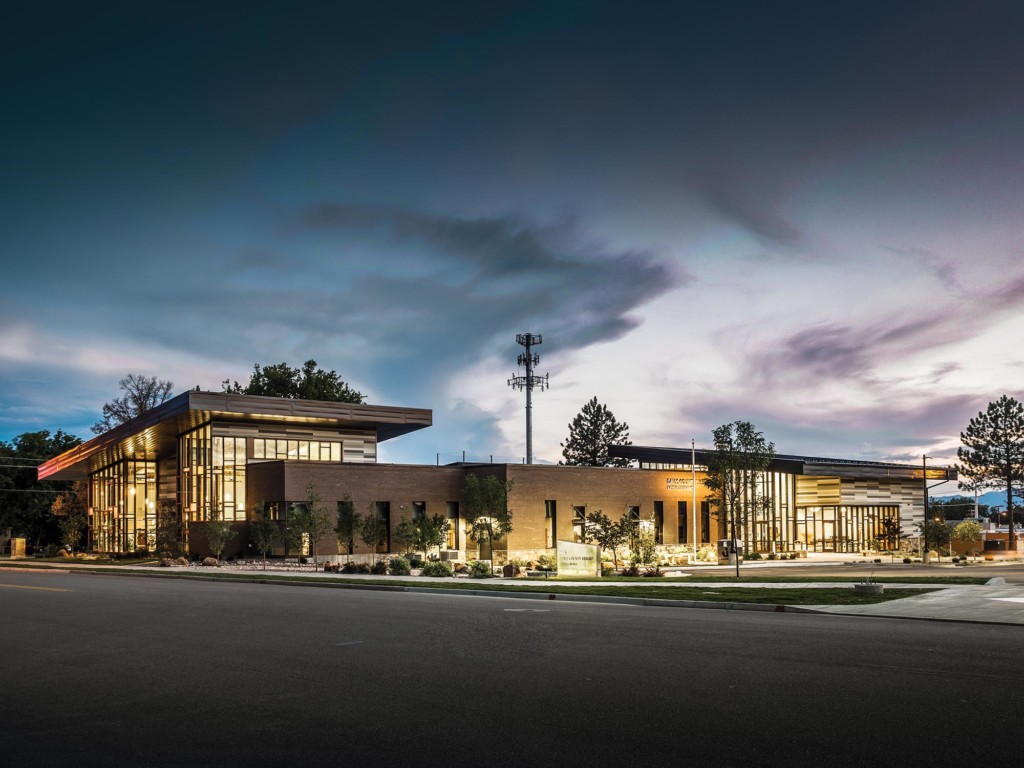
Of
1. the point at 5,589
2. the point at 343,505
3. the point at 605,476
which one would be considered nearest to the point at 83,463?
the point at 343,505

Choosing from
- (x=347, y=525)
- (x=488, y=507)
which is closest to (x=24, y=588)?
(x=347, y=525)

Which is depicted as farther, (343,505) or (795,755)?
(343,505)

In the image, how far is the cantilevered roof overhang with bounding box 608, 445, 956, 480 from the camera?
6288 cm

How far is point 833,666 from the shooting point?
36.1 feet

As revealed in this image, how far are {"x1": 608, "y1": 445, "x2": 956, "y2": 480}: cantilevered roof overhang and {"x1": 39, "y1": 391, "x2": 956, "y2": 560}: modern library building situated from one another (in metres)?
0.11

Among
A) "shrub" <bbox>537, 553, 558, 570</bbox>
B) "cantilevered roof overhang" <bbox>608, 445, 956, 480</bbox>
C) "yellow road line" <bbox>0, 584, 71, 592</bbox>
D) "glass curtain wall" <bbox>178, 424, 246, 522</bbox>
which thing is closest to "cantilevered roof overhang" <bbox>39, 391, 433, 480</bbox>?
"glass curtain wall" <bbox>178, 424, 246, 522</bbox>

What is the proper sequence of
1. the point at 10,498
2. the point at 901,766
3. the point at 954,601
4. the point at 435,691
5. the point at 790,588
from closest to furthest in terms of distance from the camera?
the point at 901,766 < the point at 435,691 < the point at 954,601 < the point at 790,588 < the point at 10,498

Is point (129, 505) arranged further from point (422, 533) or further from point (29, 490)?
point (422, 533)

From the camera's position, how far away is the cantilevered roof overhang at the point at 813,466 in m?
62.9

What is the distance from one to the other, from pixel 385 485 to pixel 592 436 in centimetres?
6575

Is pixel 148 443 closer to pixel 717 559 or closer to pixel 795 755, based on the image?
pixel 717 559

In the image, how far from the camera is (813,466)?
63031 mm

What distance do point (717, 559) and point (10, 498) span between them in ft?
235

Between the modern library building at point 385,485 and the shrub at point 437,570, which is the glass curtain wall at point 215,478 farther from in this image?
the shrub at point 437,570
